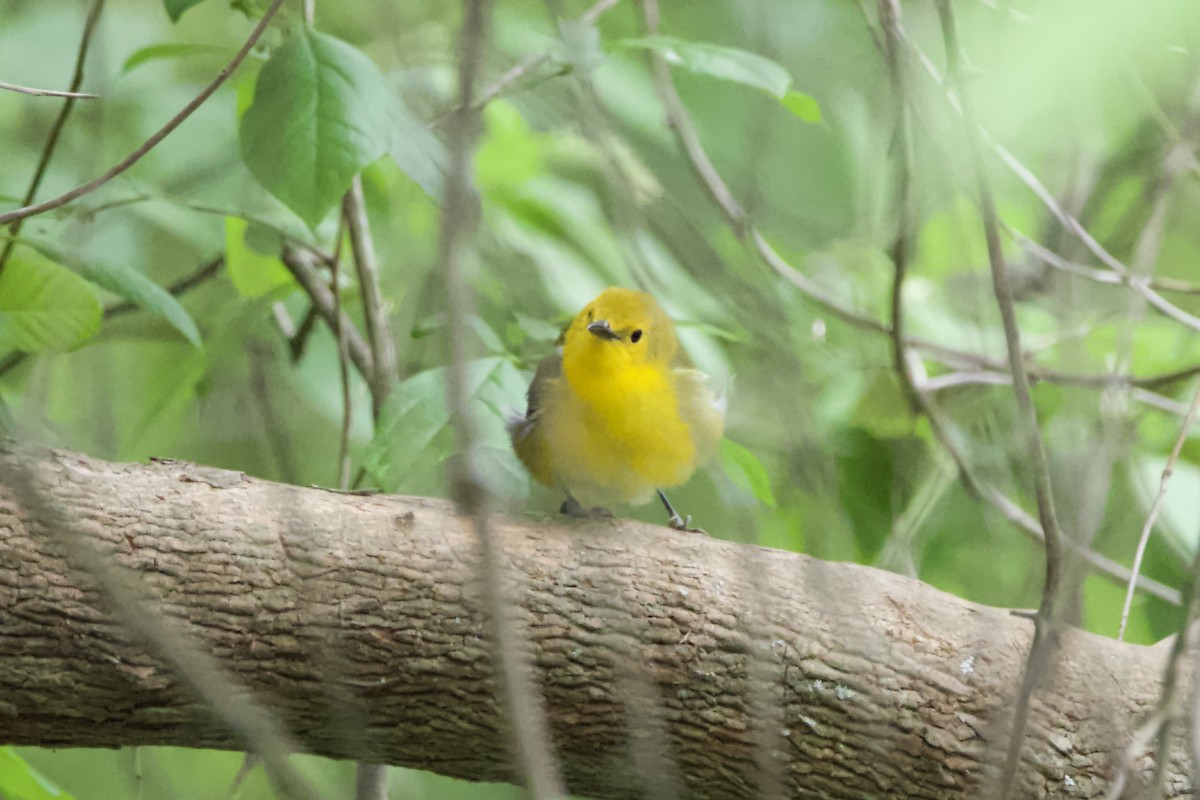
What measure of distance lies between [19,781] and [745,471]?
121 centimetres

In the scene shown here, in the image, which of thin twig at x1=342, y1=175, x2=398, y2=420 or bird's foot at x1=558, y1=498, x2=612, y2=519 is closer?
Result: bird's foot at x1=558, y1=498, x2=612, y2=519

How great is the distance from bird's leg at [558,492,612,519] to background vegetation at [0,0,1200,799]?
4.9 inches

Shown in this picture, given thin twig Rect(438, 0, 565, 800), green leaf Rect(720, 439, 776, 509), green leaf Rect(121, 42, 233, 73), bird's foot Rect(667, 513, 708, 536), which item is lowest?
thin twig Rect(438, 0, 565, 800)

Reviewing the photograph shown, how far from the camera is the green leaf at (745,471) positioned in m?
1.84

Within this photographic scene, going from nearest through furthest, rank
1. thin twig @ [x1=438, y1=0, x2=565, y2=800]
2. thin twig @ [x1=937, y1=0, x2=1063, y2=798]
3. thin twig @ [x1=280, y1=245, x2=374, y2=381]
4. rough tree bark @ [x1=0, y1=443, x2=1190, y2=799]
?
thin twig @ [x1=438, y1=0, x2=565, y2=800] → thin twig @ [x1=937, y1=0, x2=1063, y2=798] → rough tree bark @ [x1=0, y1=443, x2=1190, y2=799] → thin twig @ [x1=280, y1=245, x2=374, y2=381]

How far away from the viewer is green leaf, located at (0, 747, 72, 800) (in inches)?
61.4

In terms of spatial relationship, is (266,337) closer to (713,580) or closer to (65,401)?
(65,401)

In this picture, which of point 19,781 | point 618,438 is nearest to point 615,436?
point 618,438

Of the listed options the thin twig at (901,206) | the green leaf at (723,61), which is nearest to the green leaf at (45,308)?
the green leaf at (723,61)

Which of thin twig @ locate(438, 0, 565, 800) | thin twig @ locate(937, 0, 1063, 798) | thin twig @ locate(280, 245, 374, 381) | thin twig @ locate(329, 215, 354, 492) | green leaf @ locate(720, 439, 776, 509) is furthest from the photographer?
thin twig @ locate(280, 245, 374, 381)

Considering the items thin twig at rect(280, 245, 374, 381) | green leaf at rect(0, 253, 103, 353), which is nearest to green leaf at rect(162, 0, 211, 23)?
green leaf at rect(0, 253, 103, 353)

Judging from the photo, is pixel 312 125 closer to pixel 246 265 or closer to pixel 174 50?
pixel 174 50

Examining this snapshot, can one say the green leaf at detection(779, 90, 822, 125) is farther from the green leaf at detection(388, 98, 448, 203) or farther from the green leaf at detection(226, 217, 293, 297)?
the green leaf at detection(226, 217, 293, 297)

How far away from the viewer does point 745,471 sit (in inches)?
72.7
